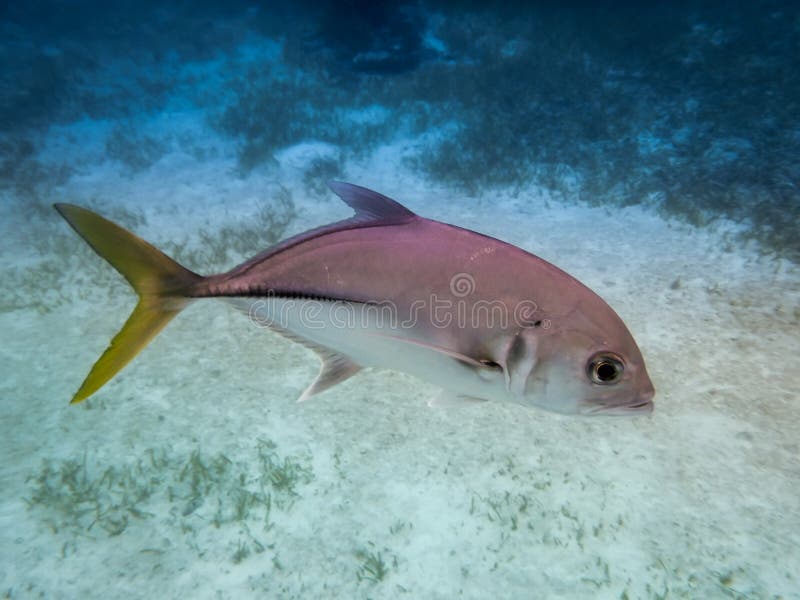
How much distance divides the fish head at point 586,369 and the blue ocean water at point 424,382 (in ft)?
4.38

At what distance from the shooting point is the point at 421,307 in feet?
5.32

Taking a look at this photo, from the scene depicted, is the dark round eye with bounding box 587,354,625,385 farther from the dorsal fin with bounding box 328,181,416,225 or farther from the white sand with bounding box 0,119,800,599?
the white sand with bounding box 0,119,800,599

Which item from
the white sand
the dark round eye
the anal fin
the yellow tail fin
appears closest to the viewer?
the dark round eye

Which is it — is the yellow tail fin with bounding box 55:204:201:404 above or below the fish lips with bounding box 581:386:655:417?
above

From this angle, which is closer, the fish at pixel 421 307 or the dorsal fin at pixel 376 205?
the fish at pixel 421 307

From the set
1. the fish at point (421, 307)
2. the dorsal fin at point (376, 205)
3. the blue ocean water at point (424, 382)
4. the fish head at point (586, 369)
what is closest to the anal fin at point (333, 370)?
the fish at point (421, 307)

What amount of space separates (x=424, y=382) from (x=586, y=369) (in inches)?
90.3

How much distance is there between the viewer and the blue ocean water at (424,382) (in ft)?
8.04

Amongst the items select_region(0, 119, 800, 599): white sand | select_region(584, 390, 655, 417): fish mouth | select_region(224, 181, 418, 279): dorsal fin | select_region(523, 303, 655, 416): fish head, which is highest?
select_region(224, 181, 418, 279): dorsal fin

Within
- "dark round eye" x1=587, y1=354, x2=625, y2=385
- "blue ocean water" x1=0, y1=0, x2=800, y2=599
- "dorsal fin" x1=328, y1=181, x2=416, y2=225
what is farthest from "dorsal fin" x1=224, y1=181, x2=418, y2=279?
"blue ocean water" x1=0, y1=0, x2=800, y2=599

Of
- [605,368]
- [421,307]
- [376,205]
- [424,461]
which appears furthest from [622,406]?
[424,461]

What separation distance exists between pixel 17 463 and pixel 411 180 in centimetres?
649

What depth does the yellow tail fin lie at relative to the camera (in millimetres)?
1716

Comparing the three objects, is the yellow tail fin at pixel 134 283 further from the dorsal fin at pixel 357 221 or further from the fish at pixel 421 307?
the dorsal fin at pixel 357 221
